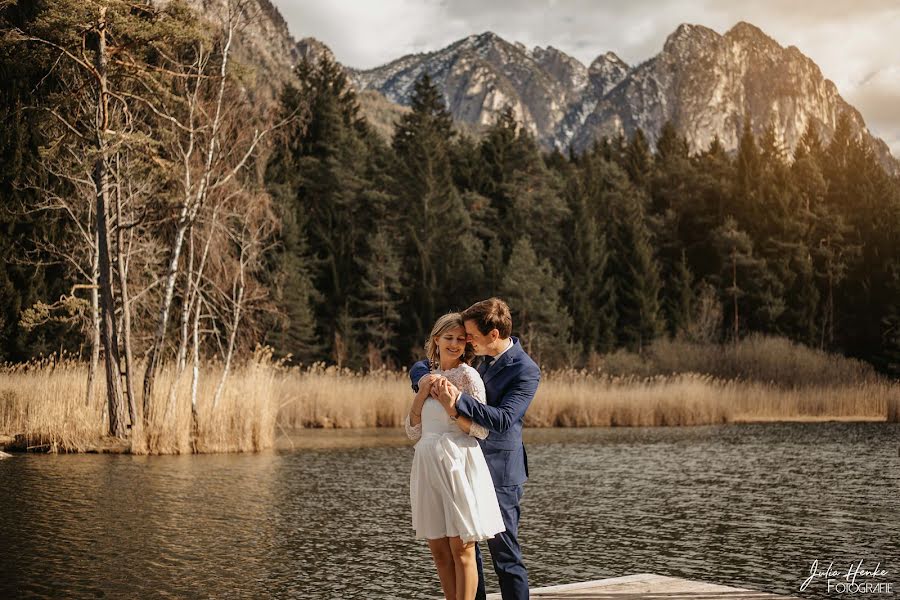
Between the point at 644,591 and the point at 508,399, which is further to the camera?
the point at 644,591

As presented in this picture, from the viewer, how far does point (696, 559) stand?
7.75m

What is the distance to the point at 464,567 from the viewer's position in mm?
4379

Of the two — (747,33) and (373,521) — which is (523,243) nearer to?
(373,521)

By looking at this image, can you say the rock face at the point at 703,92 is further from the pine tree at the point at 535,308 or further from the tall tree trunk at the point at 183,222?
the tall tree trunk at the point at 183,222

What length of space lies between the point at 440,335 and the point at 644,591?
1.79 metres

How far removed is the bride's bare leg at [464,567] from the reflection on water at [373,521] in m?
2.12

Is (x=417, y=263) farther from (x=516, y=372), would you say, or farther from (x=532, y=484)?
(x=516, y=372)

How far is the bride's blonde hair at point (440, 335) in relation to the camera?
4.54 metres

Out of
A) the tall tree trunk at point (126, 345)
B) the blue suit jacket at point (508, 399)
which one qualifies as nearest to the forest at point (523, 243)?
the tall tree trunk at point (126, 345)

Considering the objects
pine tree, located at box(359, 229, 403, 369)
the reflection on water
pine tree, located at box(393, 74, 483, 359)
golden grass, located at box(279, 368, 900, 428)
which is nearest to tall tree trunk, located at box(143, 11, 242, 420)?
the reflection on water

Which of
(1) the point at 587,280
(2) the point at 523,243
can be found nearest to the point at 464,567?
(2) the point at 523,243

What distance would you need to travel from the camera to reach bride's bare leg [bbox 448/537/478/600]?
4379 mm

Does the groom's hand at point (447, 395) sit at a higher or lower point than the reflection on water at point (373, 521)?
higher

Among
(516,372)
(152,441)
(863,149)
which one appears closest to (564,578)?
(516,372)
